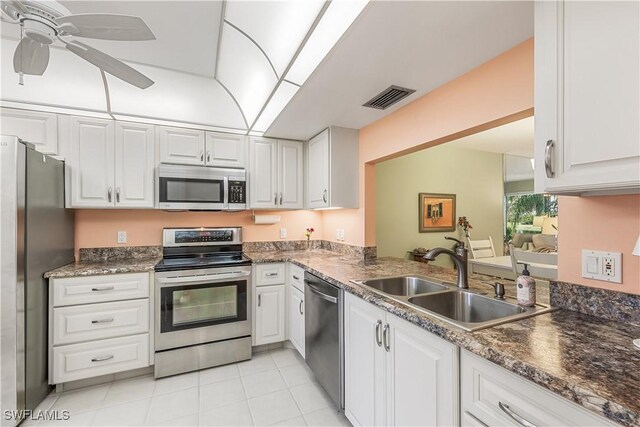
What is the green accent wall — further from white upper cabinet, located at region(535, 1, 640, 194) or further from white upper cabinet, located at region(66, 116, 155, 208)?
white upper cabinet, located at region(535, 1, 640, 194)

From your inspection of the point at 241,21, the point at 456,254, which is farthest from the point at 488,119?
the point at 241,21

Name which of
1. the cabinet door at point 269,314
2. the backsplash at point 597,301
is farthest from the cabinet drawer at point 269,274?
the backsplash at point 597,301

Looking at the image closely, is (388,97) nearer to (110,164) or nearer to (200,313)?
(200,313)

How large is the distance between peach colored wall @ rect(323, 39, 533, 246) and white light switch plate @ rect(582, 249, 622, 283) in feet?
2.44

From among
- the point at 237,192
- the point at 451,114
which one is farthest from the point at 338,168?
the point at 451,114

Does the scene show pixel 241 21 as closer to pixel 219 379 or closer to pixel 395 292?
pixel 395 292

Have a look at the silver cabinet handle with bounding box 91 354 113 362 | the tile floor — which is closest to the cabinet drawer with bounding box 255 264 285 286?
the tile floor

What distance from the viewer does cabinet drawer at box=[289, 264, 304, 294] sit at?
8.25ft

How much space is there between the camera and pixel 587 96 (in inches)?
35.8

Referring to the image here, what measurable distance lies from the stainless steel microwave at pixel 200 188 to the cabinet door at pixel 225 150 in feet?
0.36

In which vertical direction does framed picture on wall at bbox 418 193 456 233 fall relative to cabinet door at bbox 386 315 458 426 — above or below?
above

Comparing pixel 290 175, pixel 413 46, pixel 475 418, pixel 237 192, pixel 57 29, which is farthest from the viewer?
pixel 290 175

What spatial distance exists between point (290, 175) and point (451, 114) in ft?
6.14

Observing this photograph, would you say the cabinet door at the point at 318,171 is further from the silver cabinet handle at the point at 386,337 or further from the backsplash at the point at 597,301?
the backsplash at the point at 597,301
